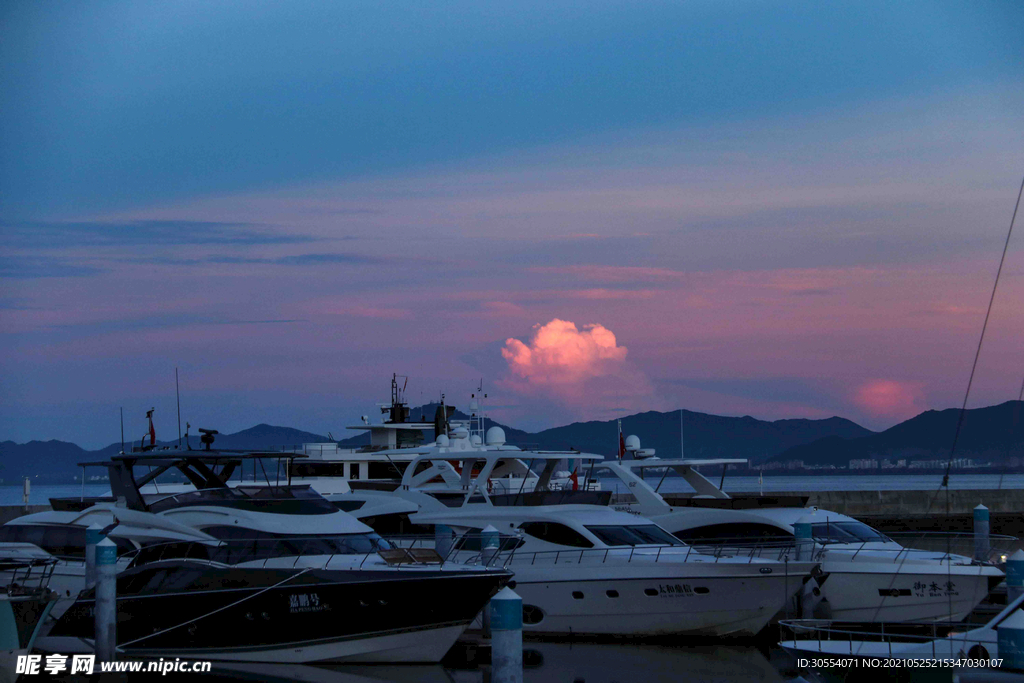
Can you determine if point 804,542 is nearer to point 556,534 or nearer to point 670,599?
point 670,599

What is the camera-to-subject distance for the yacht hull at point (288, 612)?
13.5 meters

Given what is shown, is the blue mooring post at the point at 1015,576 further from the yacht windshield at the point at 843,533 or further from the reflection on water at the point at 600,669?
the yacht windshield at the point at 843,533

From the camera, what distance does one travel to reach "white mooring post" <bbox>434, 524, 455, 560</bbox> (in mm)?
18458

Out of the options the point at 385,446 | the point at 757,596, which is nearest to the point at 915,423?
the point at 385,446

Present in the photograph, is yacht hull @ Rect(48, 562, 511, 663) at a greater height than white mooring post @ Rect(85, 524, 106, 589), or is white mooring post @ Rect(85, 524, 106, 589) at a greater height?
white mooring post @ Rect(85, 524, 106, 589)

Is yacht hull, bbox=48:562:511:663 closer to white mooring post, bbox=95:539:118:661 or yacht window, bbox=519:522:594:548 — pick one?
white mooring post, bbox=95:539:118:661

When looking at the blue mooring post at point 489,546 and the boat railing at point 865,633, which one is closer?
→ the boat railing at point 865,633

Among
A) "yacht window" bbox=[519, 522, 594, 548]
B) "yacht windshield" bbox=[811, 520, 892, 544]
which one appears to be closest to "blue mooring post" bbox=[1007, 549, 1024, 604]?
"yacht windshield" bbox=[811, 520, 892, 544]

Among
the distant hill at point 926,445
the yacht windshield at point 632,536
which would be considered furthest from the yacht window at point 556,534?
the distant hill at point 926,445

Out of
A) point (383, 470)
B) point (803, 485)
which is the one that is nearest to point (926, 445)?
point (803, 485)

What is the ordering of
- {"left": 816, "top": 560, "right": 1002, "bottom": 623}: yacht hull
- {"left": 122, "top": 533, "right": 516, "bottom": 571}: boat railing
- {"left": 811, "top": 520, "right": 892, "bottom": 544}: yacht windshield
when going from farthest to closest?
{"left": 811, "top": 520, "right": 892, "bottom": 544}: yacht windshield < {"left": 816, "top": 560, "right": 1002, "bottom": 623}: yacht hull < {"left": 122, "top": 533, "right": 516, "bottom": 571}: boat railing

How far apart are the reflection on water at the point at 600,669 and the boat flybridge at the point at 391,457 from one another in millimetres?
8925

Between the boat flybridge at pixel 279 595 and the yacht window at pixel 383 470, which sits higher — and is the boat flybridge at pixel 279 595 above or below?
below

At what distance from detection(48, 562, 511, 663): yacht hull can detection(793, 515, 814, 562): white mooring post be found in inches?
218
